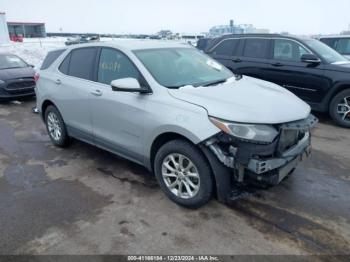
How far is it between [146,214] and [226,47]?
18.6 ft

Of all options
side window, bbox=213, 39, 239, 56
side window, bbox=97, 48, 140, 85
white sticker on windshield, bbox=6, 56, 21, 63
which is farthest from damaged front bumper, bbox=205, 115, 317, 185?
white sticker on windshield, bbox=6, 56, 21, 63

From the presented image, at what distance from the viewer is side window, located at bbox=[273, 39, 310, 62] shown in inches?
261

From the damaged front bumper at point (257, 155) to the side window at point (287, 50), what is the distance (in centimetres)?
408

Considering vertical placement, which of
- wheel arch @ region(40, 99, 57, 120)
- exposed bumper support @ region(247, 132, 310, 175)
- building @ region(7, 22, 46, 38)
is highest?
building @ region(7, 22, 46, 38)

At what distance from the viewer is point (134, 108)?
11.7 feet

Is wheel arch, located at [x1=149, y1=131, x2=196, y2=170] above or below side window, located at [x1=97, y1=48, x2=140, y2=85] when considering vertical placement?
below

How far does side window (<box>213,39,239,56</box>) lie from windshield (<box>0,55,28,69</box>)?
638cm

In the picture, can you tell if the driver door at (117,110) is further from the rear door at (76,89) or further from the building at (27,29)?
the building at (27,29)

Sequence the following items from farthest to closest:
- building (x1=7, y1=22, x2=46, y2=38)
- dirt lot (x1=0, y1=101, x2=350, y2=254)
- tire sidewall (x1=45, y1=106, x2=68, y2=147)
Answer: building (x1=7, y1=22, x2=46, y2=38)
tire sidewall (x1=45, y1=106, x2=68, y2=147)
dirt lot (x1=0, y1=101, x2=350, y2=254)

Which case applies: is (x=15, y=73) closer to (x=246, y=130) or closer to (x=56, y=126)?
(x=56, y=126)

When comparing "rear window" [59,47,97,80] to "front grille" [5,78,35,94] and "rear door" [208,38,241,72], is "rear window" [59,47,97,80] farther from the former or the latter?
"front grille" [5,78,35,94]

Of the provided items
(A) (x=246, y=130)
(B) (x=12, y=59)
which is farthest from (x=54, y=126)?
(B) (x=12, y=59)

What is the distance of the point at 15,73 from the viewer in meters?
9.12

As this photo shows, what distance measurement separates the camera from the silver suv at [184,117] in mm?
2922
